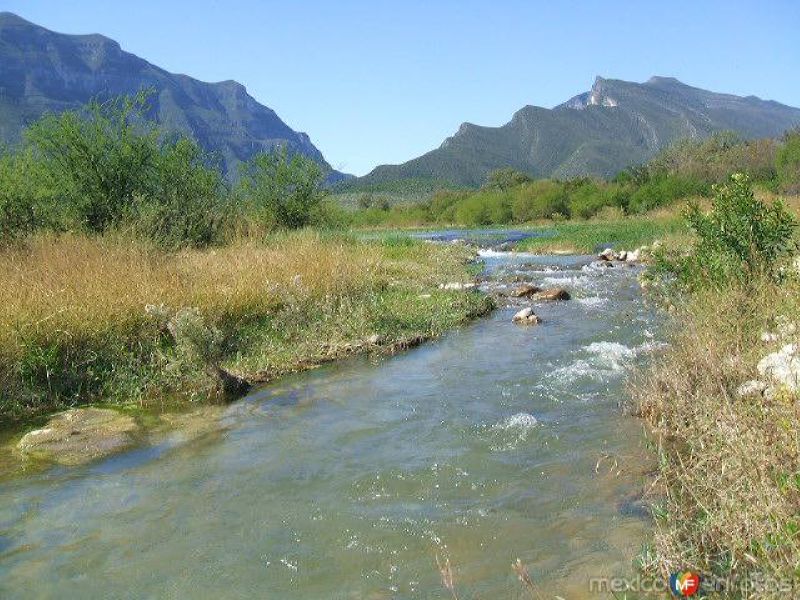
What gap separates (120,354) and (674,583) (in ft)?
24.8

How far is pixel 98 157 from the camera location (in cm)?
1842

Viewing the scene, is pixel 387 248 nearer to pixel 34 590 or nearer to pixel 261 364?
pixel 261 364

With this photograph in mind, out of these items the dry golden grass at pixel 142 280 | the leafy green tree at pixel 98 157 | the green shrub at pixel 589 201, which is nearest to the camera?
the dry golden grass at pixel 142 280

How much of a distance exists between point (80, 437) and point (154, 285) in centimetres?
359

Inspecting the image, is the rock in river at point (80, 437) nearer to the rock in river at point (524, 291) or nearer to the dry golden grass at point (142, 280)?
the dry golden grass at point (142, 280)

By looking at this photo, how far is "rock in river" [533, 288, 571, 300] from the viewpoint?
16.1 m

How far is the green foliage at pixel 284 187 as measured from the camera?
26.5m

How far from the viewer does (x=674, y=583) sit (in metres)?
3.30

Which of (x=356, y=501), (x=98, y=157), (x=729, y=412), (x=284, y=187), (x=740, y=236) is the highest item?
(x=98, y=157)

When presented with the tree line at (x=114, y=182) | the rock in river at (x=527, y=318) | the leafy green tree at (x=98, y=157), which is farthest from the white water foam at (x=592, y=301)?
the leafy green tree at (x=98, y=157)

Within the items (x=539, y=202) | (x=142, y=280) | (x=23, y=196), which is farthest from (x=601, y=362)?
(x=539, y=202)

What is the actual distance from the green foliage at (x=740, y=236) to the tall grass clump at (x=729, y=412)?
0.05 feet

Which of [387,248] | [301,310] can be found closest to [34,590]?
[301,310]

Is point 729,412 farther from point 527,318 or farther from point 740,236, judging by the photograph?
point 527,318
